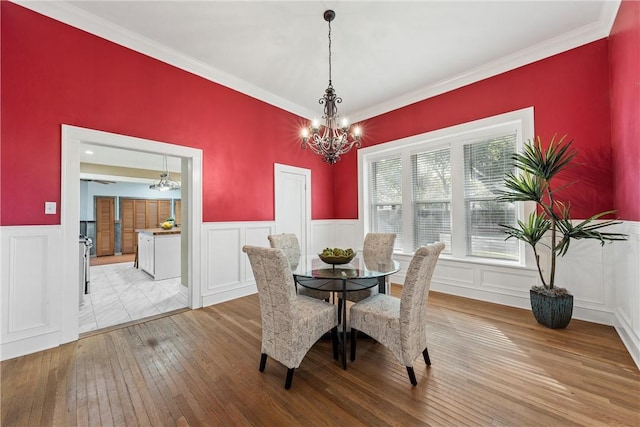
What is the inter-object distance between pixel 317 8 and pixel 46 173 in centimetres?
301

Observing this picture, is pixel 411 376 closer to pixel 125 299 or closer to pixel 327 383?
pixel 327 383

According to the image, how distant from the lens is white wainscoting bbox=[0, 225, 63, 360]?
7.31ft

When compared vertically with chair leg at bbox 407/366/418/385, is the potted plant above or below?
above

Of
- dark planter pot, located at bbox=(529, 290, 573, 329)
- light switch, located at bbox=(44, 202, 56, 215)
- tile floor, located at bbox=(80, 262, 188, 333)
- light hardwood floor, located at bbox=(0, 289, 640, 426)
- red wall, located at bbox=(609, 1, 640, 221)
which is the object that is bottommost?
light hardwood floor, located at bbox=(0, 289, 640, 426)

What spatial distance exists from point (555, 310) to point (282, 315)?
110 inches

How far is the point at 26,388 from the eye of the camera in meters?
1.83

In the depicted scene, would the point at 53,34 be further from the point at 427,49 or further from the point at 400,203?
the point at 400,203

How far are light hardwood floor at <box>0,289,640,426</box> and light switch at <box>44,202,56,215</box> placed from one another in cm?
126

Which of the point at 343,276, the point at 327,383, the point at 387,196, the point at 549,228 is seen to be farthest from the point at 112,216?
the point at 549,228

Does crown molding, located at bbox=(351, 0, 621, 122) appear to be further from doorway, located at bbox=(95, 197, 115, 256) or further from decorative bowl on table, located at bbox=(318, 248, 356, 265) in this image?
doorway, located at bbox=(95, 197, 115, 256)

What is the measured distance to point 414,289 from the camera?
1.77 m

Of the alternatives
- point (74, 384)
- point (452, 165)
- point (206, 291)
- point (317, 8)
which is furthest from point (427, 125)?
point (74, 384)

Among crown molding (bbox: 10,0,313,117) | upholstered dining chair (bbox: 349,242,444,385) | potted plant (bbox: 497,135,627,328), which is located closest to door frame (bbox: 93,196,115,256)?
crown molding (bbox: 10,0,313,117)

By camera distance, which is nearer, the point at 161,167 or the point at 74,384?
the point at 74,384
